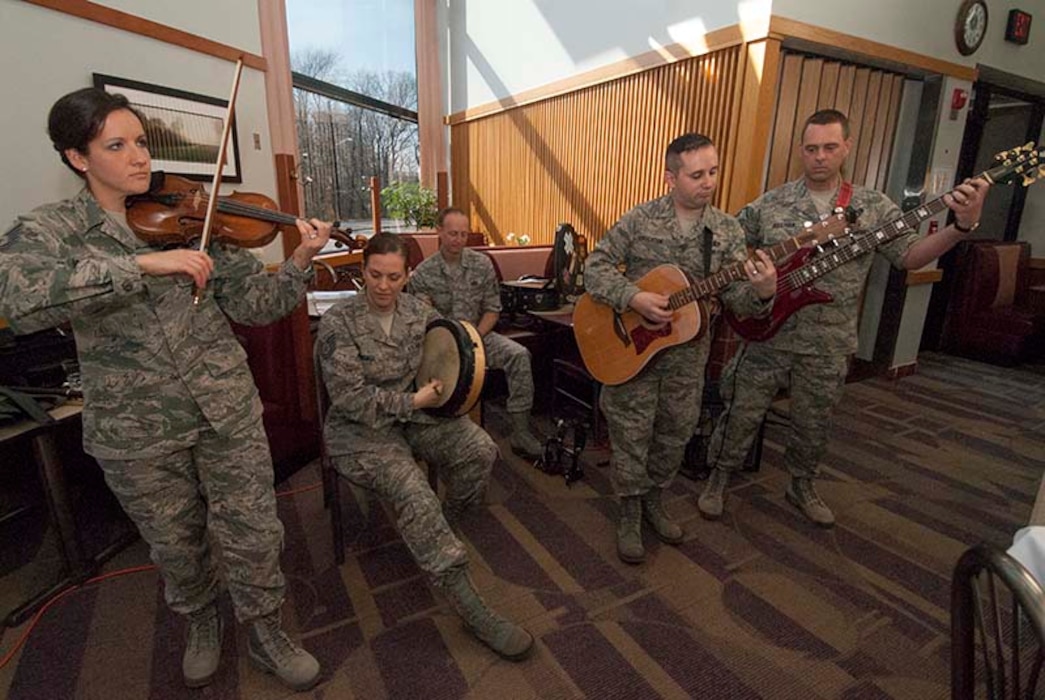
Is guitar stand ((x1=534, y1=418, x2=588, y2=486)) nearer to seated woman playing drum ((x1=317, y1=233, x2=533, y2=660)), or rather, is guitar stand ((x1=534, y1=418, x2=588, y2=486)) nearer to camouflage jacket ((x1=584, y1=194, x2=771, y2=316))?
seated woman playing drum ((x1=317, y1=233, x2=533, y2=660))

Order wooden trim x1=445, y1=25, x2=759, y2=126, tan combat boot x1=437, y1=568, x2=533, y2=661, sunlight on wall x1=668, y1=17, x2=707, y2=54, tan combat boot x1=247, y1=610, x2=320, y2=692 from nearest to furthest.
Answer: tan combat boot x1=247, y1=610, x2=320, y2=692, tan combat boot x1=437, y1=568, x2=533, y2=661, wooden trim x1=445, y1=25, x2=759, y2=126, sunlight on wall x1=668, y1=17, x2=707, y2=54

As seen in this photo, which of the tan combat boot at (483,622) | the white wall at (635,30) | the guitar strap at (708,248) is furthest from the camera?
the white wall at (635,30)

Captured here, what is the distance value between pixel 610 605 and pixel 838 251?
5.14 ft

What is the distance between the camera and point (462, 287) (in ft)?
10.9

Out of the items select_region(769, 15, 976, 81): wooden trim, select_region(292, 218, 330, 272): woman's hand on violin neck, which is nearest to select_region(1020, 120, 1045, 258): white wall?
select_region(769, 15, 976, 81): wooden trim

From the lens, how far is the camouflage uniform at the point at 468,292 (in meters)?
3.28

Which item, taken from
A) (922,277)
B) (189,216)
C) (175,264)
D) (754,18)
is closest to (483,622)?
(175,264)

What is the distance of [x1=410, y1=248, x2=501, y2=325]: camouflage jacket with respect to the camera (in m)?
3.31

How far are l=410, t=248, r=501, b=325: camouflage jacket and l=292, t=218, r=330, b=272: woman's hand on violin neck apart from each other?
166 centimetres

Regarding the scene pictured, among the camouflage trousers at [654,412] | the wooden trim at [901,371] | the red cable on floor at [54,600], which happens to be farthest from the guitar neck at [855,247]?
the wooden trim at [901,371]

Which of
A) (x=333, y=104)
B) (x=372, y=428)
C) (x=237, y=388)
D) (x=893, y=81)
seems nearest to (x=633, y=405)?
(x=372, y=428)

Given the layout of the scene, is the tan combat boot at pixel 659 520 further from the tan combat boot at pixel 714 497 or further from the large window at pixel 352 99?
Result: the large window at pixel 352 99

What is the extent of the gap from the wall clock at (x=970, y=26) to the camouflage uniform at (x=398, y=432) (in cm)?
432

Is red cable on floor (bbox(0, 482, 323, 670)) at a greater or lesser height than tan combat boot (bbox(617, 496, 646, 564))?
lesser
